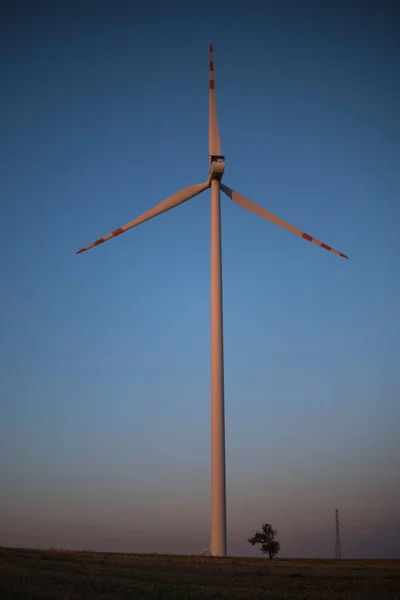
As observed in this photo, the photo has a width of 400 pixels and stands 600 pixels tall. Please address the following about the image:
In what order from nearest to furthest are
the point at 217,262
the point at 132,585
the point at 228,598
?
the point at 228,598 → the point at 132,585 → the point at 217,262

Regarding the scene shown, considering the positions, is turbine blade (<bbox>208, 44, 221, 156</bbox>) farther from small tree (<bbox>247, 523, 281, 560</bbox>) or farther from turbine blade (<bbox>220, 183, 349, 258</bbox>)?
small tree (<bbox>247, 523, 281, 560</bbox>)

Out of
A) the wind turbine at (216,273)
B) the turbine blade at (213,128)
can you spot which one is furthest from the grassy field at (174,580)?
the turbine blade at (213,128)

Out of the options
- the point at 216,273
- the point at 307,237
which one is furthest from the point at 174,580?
the point at 307,237

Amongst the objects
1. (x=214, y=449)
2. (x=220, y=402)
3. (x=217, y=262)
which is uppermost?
(x=217, y=262)

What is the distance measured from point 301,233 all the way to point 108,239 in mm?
19405

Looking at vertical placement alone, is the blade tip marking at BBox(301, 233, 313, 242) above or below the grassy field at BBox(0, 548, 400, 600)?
above

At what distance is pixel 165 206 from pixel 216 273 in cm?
1106

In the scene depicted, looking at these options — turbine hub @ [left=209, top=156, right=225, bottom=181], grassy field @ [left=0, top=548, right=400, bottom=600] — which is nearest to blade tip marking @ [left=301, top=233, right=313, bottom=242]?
turbine hub @ [left=209, top=156, right=225, bottom=181]

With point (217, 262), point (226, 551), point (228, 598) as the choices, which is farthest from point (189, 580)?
point (217, 262)

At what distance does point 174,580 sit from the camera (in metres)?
31.5

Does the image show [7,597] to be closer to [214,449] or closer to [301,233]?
[214,449]

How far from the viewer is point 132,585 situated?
28.4 m

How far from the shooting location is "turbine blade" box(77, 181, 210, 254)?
62656 mm

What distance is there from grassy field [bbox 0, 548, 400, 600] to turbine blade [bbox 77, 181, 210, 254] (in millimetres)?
30710
